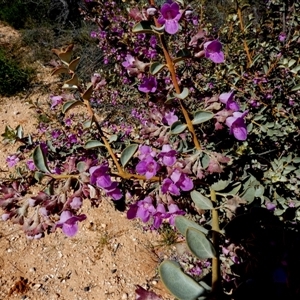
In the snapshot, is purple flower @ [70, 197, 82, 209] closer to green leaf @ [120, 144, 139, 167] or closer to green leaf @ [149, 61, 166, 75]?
green leaf @ [120, 144, 139, 167]

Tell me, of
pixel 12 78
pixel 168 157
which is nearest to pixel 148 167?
pixel 168 157

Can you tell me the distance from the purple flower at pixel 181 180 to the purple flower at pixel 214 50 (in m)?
0.39

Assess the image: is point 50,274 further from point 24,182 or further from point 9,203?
point 9,203

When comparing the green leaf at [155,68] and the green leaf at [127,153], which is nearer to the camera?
the green leaf at [155,68]

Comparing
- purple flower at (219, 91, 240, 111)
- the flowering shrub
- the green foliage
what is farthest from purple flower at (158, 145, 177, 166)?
the green foliage

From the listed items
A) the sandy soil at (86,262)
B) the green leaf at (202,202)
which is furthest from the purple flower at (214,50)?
the sandy soil at (86,262)

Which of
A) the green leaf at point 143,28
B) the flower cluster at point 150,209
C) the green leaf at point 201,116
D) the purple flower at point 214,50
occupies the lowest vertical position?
the flower cluster at point 150,209

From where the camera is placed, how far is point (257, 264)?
120cm

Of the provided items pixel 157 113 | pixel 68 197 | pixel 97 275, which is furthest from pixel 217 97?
pixel 97 275

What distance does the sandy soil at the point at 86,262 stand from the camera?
8.18 feet

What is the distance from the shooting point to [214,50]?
104 centimetres

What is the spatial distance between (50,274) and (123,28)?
226cm

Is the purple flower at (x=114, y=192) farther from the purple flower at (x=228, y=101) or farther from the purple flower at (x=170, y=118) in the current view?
the purple flower at (x=228, y=101)

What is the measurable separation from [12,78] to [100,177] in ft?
15.3
